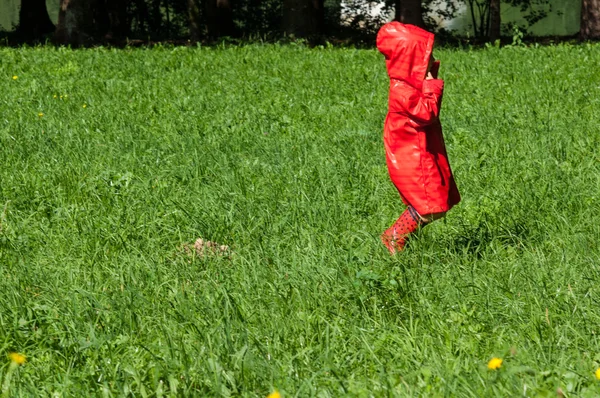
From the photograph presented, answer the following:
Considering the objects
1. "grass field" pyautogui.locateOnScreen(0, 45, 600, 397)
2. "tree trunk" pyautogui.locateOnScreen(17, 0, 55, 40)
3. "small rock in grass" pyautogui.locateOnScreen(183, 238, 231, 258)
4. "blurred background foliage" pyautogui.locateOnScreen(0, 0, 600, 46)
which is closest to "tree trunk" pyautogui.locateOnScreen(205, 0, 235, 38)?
"blurred background foliage" pyautogui.locateOnScreen(0, 0, 600, 46)

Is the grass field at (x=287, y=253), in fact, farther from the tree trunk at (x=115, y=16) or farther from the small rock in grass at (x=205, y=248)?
the tree trunk at (x=115, y=16)

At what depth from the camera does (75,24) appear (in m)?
19.0

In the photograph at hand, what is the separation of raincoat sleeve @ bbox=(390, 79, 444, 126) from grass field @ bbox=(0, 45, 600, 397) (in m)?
0.68

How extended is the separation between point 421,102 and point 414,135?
0.19 metres

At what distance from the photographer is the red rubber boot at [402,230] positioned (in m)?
4.93

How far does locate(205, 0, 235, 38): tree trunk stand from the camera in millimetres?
26641

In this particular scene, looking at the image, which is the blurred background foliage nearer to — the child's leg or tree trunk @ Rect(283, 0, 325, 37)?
tree trunk @ Rect(283, 0, 325, 37)

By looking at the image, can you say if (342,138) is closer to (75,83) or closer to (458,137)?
(458,137)

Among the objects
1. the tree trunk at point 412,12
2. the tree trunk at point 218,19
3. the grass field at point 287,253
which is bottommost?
the grass field at point 287,253

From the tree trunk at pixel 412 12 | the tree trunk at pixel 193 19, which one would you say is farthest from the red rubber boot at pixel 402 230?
the tree trunk at pixel 193 19

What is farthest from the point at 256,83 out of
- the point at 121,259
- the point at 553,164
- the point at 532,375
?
the point at 532,375

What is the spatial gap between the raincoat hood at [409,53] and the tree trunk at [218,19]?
22070 millimetres

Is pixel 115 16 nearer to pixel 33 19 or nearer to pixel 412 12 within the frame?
pixel 33 19

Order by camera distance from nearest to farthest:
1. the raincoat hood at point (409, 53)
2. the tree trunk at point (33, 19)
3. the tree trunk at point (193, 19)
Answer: the raincoat hood at point (409, 53) → the tree trunk at point (193, 19) → the tree trunk at point (33, 19)
